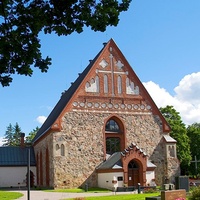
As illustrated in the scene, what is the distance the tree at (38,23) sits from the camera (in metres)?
9.11

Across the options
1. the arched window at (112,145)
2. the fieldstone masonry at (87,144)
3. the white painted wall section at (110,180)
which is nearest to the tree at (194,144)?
the fieldstone masonry at (87,144)

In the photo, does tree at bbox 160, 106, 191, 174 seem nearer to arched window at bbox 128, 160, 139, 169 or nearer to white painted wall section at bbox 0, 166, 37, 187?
arched window at bbox 128, 160, 139, 169

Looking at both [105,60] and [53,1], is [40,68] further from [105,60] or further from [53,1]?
[105,60]

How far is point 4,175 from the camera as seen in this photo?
143ft

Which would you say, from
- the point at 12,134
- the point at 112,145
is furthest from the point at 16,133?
the point at 112,145

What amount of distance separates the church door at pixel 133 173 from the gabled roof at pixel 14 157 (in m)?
15.4

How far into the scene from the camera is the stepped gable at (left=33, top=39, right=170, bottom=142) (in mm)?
37531

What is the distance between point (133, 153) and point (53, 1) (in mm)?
27504

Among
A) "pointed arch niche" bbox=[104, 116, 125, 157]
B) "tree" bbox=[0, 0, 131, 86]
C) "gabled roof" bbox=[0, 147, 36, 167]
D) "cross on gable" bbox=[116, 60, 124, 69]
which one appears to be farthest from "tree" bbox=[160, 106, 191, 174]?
"tree" bbox=[0, 0, 131, 86]

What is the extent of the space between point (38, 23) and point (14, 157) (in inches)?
1546

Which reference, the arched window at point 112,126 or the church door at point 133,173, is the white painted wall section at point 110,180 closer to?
the church door at point 133,173

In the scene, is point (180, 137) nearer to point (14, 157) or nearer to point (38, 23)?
point (14, 157)

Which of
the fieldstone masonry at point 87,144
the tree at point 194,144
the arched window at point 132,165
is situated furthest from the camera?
the tree at point 194,144

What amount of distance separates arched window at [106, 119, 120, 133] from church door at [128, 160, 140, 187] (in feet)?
13.9
